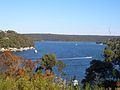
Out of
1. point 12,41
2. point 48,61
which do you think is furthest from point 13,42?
point 48,61

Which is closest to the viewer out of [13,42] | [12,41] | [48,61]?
[48,61]

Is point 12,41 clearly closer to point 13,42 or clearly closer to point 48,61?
point 13,42

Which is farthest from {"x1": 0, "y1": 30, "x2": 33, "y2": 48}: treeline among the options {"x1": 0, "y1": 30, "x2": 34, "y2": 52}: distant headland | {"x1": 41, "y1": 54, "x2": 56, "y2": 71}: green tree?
{"x1": 41, "y1": 54, "x2": 56, "y2": 71}: green tree

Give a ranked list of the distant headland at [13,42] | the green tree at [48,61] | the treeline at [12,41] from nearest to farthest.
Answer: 1. the green tree at [48,61]
2. the distant headland at [13,42]
3. the treeline at [12,41]

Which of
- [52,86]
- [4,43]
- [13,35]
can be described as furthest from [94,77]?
[13,35]

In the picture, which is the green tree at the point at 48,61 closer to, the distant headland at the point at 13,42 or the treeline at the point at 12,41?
the treeline at the point at 12,41

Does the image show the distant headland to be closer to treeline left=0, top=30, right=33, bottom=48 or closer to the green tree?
treeline left=0, top=30, right=33, bottom=48

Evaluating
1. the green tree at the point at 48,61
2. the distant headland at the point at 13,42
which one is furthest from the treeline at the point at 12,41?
the green tree at the point at 48,61

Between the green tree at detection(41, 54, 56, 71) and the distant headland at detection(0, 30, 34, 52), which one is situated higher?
the green tree at detection(41, 54, 56, 71)

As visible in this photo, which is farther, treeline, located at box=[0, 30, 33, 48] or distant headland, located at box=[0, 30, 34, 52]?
treeline, located at box=[0, 30, 33, 48]

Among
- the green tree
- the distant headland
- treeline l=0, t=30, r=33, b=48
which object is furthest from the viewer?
treeline l=0, t=30, r=33, b=48

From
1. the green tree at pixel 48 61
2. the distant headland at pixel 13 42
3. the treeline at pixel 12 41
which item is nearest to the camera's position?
the green tree at pixel 48 61

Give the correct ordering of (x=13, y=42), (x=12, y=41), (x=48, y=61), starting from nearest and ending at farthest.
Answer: (x=48, y=61) < (x=12, y=41) < (x=13, y=42)

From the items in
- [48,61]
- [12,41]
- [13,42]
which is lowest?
[13,42]
